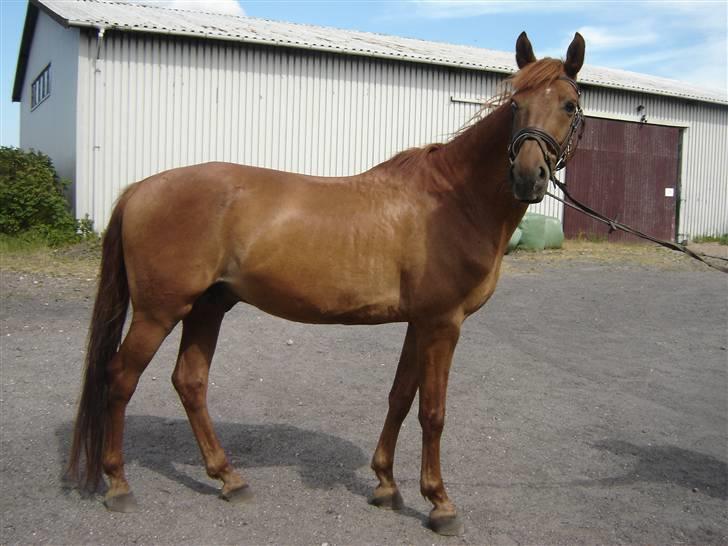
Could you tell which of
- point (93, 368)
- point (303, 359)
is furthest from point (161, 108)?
point (93, 368)

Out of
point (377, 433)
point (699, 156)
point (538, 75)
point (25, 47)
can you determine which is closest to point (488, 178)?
point (538, 75)

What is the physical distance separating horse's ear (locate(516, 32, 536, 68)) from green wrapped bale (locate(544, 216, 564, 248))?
12.9m

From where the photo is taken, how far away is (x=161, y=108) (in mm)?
14117

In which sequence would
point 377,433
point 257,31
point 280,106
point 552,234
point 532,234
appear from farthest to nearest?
point 552,234 < point 257,31 < point 532,234 < point 280,106 < point 377,433

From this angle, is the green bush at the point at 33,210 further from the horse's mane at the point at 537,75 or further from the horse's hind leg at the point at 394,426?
the horse's mane at the point at 537,75

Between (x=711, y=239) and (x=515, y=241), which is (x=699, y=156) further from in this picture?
(x=515, y=241)

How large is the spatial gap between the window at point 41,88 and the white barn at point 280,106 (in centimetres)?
14

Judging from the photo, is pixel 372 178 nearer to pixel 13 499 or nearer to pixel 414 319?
pixel 414 319

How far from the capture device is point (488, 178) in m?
3.58

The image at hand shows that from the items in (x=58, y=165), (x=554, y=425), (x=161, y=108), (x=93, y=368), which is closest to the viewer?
(x=93, y=368)

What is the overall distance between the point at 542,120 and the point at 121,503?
9.93 feet

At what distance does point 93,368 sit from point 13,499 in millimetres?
819

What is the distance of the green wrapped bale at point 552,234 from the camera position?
1608 cm

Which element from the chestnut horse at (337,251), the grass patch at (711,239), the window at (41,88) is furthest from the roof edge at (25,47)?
the grass patch at (711,239)
